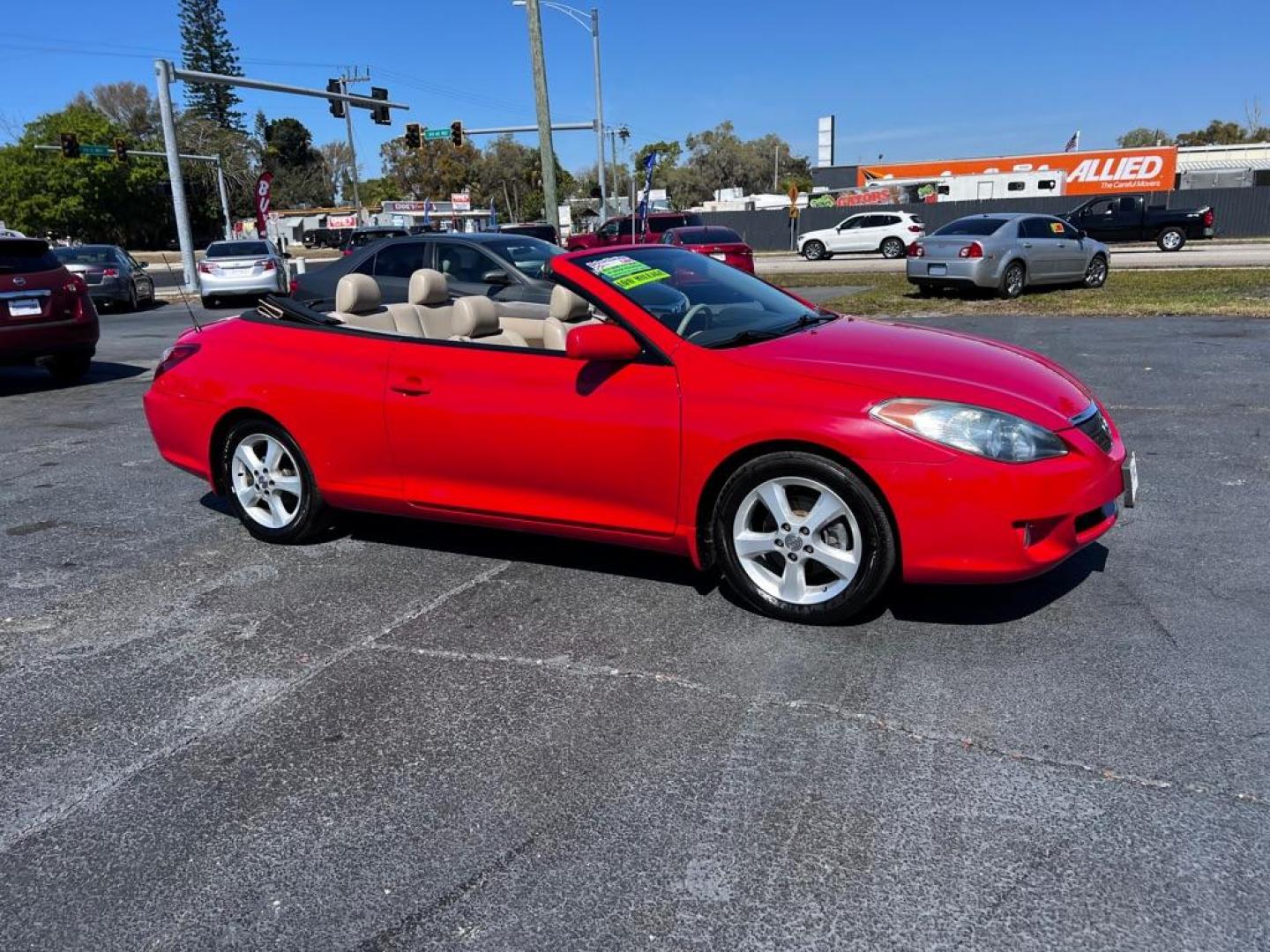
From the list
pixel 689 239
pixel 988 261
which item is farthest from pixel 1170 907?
pixel 689 239

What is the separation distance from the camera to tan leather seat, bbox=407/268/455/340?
5.45 m

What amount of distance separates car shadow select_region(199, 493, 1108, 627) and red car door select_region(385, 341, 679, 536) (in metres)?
0.50

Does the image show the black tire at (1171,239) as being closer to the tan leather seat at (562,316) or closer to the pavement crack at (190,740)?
the tan leather seat at (562,316)

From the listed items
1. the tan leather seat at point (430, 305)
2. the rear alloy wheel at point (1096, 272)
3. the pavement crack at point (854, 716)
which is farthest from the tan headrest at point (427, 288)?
the rear alloy wheel at point (1096, 272)

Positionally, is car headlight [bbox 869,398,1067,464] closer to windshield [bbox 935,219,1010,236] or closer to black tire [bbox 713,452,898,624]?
black tire [bbox 713,452,898,624]

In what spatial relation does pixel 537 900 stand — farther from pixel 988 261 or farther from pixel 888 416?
pixel 988 261

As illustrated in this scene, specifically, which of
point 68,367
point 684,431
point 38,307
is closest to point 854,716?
point 684,431

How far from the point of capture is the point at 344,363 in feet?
15.9

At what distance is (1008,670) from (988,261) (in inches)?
573

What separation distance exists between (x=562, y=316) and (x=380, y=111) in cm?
2957

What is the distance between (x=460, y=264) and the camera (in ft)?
36.2

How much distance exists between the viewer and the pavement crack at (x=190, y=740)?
9.46 feet

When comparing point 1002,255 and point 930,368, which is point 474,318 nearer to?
point 930,368

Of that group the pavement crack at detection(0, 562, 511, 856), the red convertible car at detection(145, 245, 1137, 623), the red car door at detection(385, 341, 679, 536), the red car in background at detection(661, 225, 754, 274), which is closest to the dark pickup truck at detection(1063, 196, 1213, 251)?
the red car in background at detection(661, 225, 754, 274)
